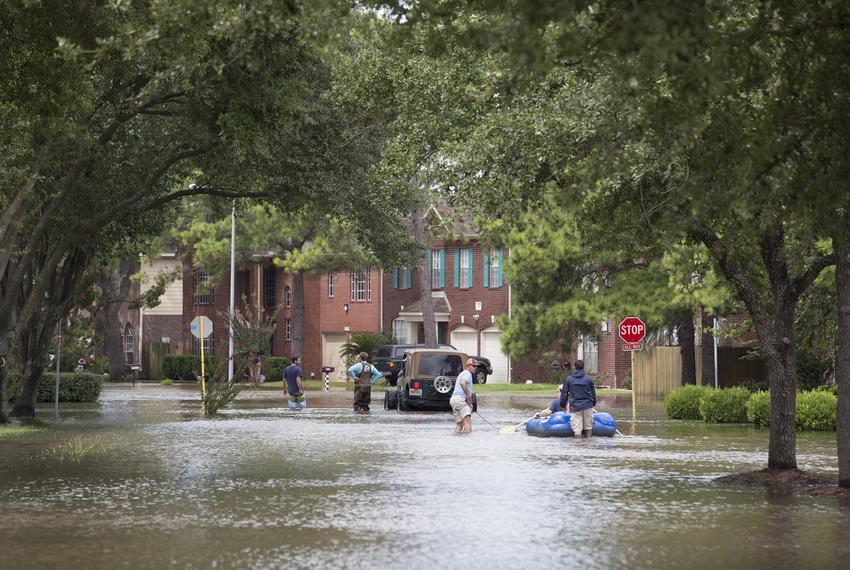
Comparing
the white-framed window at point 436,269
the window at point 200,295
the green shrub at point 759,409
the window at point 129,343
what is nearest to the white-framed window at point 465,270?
the white-framed window at point 436,269

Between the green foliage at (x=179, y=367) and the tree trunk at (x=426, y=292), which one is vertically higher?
the tree trunk at (x=426, y=292)

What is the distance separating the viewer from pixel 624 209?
1961 centimetres

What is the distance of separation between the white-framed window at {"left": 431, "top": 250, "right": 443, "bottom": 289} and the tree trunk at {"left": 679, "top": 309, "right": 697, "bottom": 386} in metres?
21.8

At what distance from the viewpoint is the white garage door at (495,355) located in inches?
2662

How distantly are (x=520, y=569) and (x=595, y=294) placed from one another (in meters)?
36.4

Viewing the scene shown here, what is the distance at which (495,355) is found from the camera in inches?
2685

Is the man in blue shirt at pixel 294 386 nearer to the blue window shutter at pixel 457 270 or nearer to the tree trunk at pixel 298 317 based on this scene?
the tree trunk at pixel 298 317

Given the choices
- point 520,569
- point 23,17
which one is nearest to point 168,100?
point 23,17

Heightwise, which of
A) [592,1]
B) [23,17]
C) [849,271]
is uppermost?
[23,17]

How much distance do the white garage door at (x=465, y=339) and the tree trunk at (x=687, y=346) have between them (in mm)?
19228

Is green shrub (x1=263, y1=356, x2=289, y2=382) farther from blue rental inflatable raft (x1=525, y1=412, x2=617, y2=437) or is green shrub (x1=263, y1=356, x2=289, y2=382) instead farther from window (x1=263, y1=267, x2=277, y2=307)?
blue rental inflatable raft (x1=525, y1=412, x2=617, y2=437)

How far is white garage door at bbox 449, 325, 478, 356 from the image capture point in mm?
68500

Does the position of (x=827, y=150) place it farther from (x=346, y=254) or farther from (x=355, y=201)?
(x=346, y=254)

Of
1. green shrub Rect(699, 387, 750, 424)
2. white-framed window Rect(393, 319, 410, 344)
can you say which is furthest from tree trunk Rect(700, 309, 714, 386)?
white-framed window Rect(393, 319, 410, 344)
